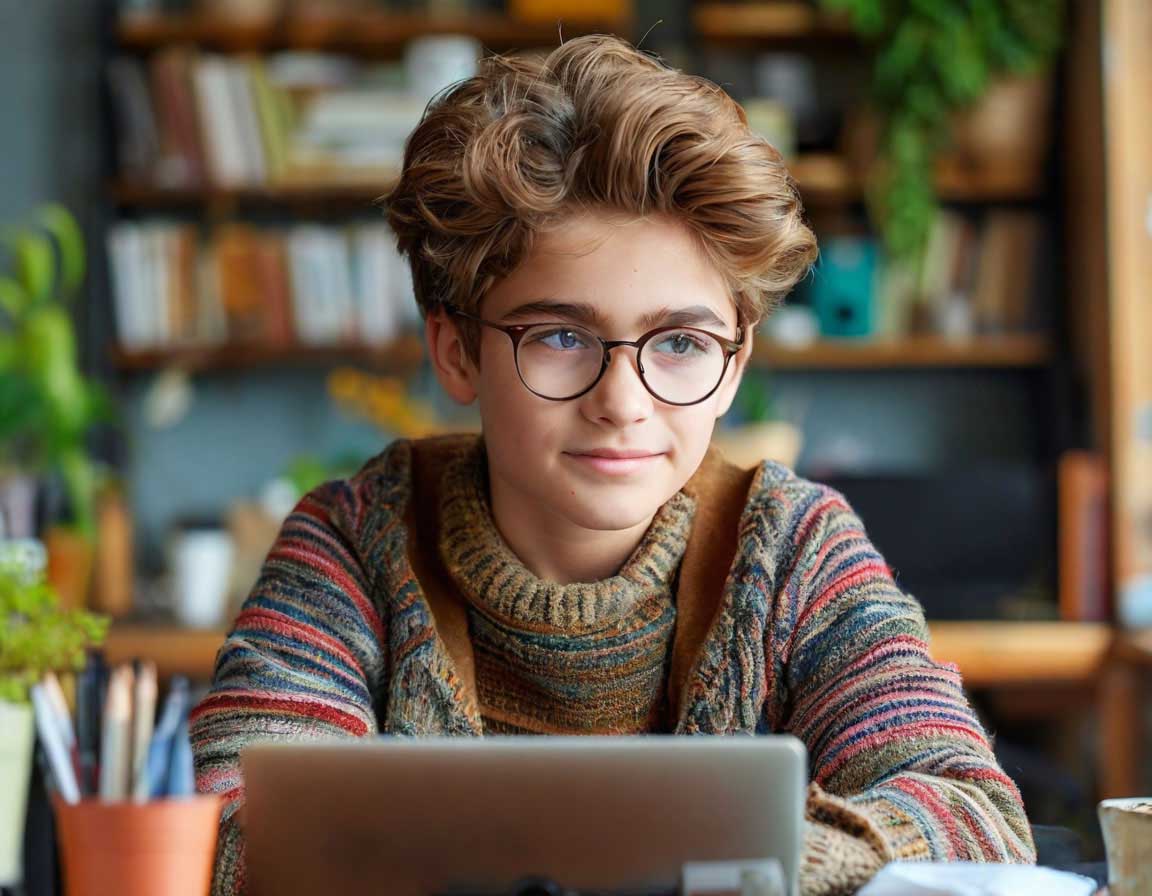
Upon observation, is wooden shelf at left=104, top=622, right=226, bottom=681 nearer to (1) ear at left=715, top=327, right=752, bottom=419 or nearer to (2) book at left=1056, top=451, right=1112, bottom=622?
(2) book at left=1056, top=451, right=1112, bottom=622

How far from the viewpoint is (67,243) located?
3.07 m

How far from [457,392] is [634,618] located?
267mm

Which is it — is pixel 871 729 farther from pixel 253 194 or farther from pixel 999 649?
pixel 253 194

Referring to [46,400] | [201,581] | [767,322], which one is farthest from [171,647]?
[767,322]

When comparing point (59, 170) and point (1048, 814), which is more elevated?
point (59, 170)

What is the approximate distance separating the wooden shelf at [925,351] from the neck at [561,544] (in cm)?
201

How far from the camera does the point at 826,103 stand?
11.3 feet

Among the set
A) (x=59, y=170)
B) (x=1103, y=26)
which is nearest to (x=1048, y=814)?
(x=1103, y=26)

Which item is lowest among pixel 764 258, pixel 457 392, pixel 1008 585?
pixel 1008 585

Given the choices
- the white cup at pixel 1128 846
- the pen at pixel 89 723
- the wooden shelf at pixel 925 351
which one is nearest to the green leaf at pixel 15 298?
the wooden shelf at pixel 925 351

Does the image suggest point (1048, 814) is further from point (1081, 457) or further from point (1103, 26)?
point (1103, 26)

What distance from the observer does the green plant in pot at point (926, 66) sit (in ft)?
10.00

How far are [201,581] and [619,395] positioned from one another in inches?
Answer: 86.0

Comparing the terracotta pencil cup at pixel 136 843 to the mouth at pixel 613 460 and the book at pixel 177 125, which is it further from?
the book at pixel 177 125
